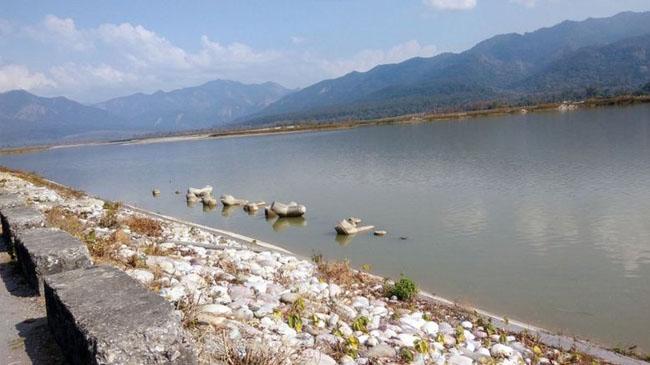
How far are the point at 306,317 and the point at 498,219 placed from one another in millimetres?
19663

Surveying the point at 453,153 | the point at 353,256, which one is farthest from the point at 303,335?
the point at 453,153

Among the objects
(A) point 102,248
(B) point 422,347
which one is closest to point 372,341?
(B) point 422,347

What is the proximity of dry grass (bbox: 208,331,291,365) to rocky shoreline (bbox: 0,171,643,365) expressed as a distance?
19 millimetres

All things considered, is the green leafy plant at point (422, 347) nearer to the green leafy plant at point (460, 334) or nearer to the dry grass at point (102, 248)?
the green leafy plant at point (460, 334)

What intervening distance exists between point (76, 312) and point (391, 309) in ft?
27.5

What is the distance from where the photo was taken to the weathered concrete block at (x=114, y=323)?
5387mm

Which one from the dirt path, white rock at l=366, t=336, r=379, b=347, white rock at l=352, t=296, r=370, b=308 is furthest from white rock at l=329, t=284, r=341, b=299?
the dirt path

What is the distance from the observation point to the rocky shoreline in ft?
27.7

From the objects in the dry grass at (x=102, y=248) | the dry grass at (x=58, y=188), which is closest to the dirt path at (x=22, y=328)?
the dry grass at (x=102, y=248)

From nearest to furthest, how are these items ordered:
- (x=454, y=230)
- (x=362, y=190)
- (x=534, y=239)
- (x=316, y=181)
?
(x=534, y=239)
(x=454, y=230)
(x=362, y=190)
(x=316, y=181)

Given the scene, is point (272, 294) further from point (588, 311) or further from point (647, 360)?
point (588, 311)

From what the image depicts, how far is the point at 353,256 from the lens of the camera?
22969mm

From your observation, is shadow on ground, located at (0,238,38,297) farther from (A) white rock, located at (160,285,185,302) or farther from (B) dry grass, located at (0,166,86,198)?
(B) dry grass, located at (0,166,86,198)

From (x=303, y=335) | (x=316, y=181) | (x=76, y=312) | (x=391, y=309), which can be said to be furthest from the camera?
(x=316, y=181)
